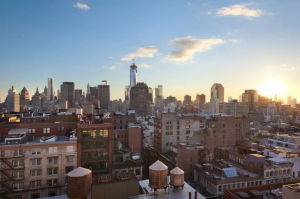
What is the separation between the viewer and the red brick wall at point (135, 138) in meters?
83.8

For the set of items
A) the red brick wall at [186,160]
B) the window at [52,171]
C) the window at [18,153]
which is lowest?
the red brick wall at [186,160]

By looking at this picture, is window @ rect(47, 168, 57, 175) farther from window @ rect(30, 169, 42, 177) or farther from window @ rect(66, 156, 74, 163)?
window @ rect(66, 156, 74, 163)

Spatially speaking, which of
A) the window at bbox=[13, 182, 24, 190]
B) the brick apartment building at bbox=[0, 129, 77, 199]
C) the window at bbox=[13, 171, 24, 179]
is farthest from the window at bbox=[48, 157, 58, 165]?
the window at bbox=[13, 182, 24, 190]

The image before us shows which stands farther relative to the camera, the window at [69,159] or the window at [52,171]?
the window at [69,159]

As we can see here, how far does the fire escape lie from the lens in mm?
43062

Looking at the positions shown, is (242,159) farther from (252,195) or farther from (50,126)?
(50,126)

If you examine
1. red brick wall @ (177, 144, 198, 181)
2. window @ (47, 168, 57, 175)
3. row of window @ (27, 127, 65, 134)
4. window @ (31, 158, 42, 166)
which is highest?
row of window @ (27, 127, 65, 134)

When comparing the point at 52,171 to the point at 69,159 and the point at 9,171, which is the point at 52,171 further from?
the point at 9,171

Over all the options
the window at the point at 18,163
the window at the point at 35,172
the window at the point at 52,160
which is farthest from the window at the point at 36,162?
the window at the point at 52,160

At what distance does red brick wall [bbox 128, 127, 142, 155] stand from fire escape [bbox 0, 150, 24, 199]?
44.2 m

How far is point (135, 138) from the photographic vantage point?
84375mm

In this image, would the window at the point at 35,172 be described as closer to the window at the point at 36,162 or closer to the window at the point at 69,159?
the window at the point at 36,162

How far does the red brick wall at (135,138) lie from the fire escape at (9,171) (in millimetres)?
44163

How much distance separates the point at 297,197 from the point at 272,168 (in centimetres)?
3425
